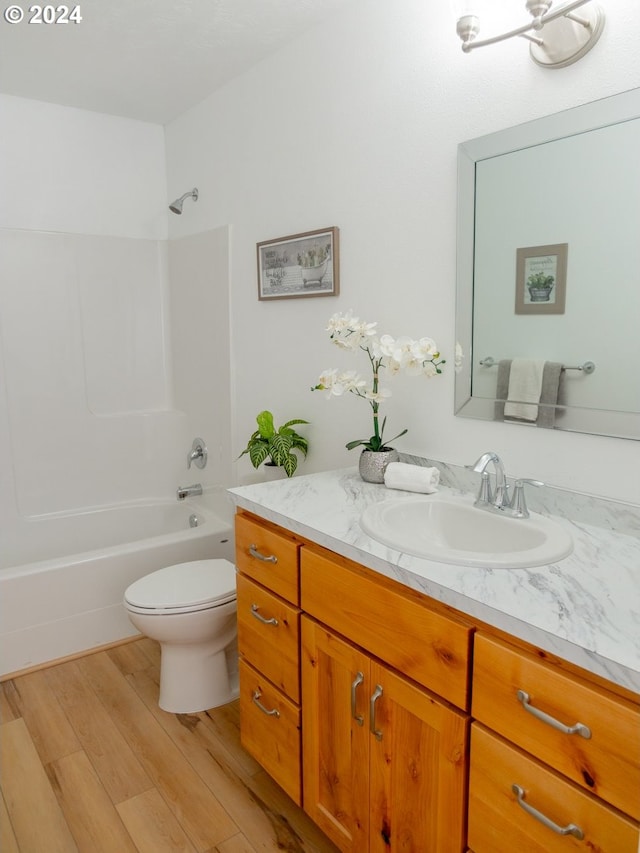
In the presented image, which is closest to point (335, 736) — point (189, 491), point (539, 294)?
point (539, 294)

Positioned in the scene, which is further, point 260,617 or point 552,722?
point 260,617

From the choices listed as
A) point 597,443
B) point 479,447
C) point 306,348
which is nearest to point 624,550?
point 597,443

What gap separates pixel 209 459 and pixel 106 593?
0.79 meters

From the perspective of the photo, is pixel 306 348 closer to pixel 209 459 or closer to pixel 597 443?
pixel 209 459

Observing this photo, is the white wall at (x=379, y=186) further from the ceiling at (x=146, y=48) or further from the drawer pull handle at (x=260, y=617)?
the drawer pull handle at (x=260, y=617)

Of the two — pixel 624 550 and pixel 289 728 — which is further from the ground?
pixel 624 550

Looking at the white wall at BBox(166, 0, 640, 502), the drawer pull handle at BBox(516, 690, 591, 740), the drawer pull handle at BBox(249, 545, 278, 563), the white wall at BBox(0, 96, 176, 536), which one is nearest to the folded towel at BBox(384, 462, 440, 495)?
the white wall at BBox(166, 0, 640, 502)

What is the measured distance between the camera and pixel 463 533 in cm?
154

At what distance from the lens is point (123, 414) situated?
3.23m

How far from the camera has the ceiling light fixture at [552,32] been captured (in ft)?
4.23

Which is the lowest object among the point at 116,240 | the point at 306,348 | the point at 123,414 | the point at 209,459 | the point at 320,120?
the point at 209,459

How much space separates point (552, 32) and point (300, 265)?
112 centimetres

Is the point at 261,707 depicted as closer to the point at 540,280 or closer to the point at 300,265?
the point at 540,280

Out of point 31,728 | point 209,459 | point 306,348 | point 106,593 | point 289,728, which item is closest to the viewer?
point 289,728
